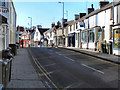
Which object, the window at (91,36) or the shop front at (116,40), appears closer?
the shop front at (116,40)

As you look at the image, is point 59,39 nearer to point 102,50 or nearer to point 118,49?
point 102,50

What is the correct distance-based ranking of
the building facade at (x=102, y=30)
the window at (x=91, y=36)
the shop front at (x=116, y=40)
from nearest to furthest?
the shop front at (x=116, y=40)
the building facade at (x=102, y=30)
the window at (x=91, y=36)

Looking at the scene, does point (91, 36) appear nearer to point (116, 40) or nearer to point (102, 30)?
point (102, 30)

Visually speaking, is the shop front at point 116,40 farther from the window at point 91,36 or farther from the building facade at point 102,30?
the window at point 91,36

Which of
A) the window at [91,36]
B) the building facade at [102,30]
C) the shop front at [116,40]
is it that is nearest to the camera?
the shop front at [116,40]

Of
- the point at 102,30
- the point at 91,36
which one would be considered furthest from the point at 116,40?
the point at 91,36

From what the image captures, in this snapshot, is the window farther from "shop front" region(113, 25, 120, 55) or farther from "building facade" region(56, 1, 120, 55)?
"shop front" region(113, 25, 120, 55)

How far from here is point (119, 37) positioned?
20406mm

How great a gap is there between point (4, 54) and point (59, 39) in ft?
183

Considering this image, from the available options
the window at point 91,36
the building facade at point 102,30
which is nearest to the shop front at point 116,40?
the building facade at point 102,30

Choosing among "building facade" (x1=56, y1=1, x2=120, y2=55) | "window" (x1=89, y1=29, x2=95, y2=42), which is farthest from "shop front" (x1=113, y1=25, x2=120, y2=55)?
"window" (x1=89, y1=29, x2=95, y2=42)

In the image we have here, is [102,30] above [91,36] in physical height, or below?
above

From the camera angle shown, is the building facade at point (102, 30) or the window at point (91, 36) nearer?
the building facade at point (102, 30)

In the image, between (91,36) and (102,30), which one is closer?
(102,30)
